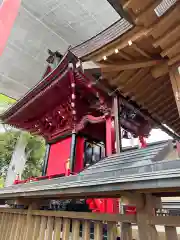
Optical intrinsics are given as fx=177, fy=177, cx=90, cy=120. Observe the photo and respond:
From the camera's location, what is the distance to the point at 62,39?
303 inches

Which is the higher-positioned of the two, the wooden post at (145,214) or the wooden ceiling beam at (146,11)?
the wooden ceiling beam at (146,11)

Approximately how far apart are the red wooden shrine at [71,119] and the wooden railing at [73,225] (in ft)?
3.42

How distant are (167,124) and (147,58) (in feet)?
8.58

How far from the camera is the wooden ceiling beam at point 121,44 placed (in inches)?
90.7

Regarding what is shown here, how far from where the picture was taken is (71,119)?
181 inches

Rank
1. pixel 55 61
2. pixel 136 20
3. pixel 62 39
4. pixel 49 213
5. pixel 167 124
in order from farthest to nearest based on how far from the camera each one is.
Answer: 1. pixel 62 39
2. pixel 55 61
3. pixel 167 124
4. pixel 49 213
5. pixel 136 20

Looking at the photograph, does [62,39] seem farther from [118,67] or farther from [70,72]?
[118,67]

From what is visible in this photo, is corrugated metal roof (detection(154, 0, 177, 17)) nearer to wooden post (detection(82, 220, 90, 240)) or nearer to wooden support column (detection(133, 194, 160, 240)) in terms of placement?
wooden support column (detection(133, 194, 160, 240))

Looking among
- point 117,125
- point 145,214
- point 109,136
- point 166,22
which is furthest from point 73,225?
point 166,22

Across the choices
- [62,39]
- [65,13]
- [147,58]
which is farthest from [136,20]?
[62,39]

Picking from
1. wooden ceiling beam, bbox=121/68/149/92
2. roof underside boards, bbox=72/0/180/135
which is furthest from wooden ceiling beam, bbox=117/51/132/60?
wooden ceiling beam, bbox=121/68/149/92

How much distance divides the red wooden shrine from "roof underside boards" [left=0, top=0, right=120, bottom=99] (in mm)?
2285

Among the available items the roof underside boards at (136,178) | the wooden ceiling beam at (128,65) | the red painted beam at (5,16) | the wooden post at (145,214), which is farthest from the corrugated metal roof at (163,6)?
the red painted beam at (5,16)

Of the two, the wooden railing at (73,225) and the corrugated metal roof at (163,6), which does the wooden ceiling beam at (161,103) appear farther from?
the wooden railing at (73,225)
